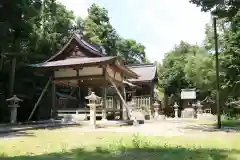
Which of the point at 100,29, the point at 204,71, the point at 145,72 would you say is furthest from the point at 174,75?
the point at 100,29

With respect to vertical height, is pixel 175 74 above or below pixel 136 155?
above

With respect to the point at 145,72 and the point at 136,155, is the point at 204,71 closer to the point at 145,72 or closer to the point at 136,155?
the point at 145,72

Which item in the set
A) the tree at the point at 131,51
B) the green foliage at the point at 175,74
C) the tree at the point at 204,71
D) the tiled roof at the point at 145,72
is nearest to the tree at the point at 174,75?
the green foliage at the point at 175,74

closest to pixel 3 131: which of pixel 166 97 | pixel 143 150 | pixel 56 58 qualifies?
pixel 143 150

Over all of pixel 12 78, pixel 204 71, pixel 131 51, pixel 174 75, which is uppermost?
pixel 131 51

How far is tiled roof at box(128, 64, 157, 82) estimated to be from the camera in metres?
36.7

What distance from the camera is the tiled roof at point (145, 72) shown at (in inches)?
1446

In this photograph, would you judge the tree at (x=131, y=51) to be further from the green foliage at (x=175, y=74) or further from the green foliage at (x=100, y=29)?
the green foliage at (x=175, y=74)

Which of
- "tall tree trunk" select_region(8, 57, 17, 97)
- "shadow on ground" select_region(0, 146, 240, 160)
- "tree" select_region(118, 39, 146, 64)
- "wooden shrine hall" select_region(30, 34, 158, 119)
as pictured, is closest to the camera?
"shadow on ground" select_region(0, 146, 240, 160)

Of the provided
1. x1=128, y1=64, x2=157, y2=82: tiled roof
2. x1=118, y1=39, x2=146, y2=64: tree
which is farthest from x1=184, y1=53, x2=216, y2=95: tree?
x1=118, y1=39, x2=146, y2=64: tree

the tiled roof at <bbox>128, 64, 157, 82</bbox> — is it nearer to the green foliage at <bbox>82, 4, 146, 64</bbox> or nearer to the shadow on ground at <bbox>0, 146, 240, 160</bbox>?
the green foliage at <bbox>82, 4, 146, 64</bbox>

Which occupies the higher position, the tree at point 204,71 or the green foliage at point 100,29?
the green foliage at point 100,29

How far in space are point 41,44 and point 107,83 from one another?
366 inches

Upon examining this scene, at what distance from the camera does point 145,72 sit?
1529 inches
